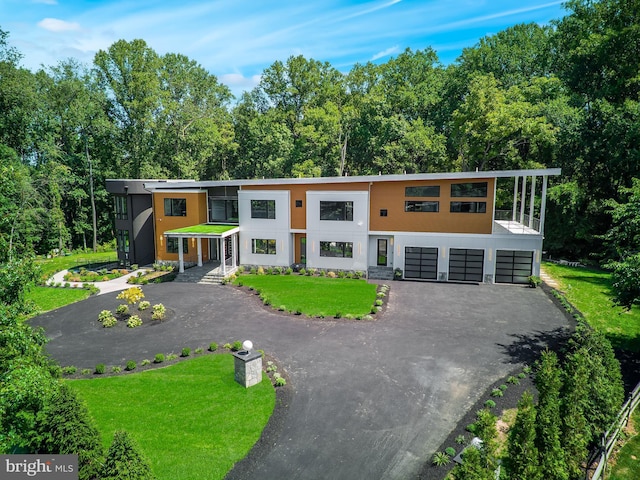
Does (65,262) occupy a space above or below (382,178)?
below

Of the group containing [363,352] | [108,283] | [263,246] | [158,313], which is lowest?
[108,283]

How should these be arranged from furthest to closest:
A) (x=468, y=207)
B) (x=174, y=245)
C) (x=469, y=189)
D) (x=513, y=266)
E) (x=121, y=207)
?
(x=121, y=207), (x=174, y=245), (x=468, y=207), (x=469, y=189), (x=513, y=266)

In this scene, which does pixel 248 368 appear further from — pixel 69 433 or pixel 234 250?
pixel 234 250

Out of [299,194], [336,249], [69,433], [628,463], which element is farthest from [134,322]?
[628,463]

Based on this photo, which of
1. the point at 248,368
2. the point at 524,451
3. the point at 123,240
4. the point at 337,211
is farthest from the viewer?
the point at 123,240

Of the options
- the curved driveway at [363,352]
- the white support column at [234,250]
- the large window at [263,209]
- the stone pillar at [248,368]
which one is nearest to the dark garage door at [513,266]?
the curved driveway at [363,352]

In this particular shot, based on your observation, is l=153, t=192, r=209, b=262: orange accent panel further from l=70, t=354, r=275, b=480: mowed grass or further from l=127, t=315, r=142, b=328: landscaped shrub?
l=70, t=354, r=275, b=480: mowed grass

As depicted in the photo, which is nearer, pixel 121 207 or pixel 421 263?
pixel 421 263
